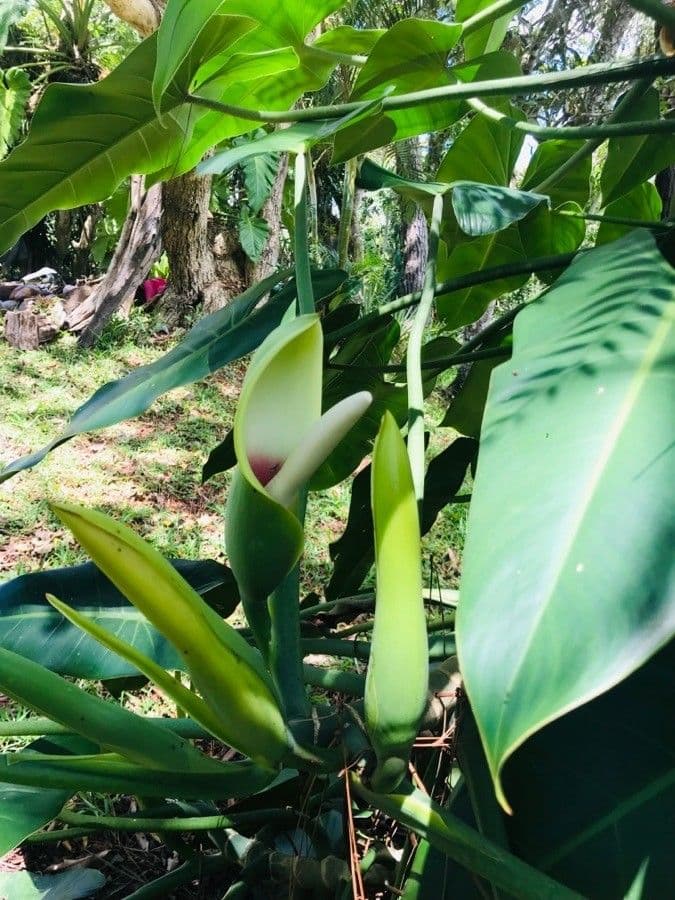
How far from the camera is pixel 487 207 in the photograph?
62cm

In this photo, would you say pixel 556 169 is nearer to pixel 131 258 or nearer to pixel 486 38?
pixel 486 38

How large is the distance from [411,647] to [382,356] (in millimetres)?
664

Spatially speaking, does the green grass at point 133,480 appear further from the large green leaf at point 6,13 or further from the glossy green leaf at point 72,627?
the large green leaf at point 6,13

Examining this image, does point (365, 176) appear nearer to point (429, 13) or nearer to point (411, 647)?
point (411, 647)

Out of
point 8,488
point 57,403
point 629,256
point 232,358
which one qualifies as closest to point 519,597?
point 629,256

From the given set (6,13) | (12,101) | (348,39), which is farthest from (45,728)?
(12,101)

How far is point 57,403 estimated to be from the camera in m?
2.63

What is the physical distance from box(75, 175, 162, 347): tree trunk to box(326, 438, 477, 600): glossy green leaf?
3.10 metres

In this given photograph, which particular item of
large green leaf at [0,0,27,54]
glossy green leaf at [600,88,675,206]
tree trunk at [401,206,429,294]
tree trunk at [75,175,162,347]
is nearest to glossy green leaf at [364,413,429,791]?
glossy green leaf at [600,88,675,206]

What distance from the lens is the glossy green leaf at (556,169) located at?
876mm

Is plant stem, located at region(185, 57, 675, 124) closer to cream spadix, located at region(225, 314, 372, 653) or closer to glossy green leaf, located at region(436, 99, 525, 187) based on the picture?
cream spadix, located at region(225, 314, 372, 653)

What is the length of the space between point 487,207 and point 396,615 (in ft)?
1.56

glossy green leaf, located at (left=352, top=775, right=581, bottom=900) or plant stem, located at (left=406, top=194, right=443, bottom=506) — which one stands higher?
plant stem, located at (left=406, top=194, right=443, bottom=506)

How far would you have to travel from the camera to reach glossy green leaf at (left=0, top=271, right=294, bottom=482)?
594 millimetres
